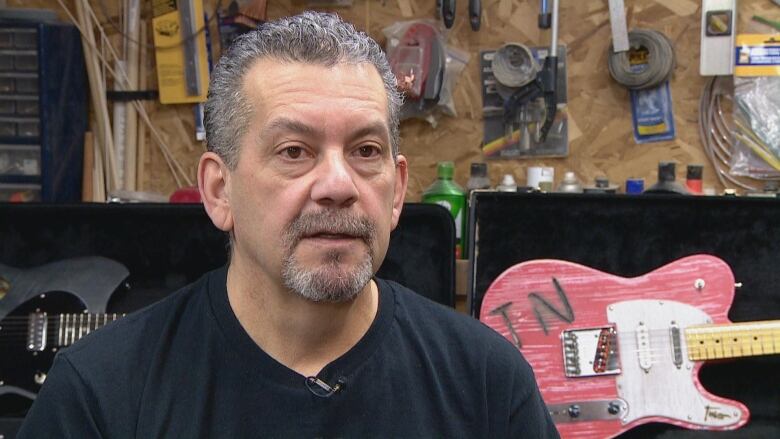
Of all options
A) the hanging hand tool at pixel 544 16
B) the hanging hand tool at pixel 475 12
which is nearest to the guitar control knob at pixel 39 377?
the hanging hand tool at pixel 475 12

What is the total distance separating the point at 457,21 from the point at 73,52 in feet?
3.24

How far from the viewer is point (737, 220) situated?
5.57ft

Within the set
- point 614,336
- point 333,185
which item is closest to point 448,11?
point 614,336

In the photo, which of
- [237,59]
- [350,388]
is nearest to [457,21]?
[237,59]

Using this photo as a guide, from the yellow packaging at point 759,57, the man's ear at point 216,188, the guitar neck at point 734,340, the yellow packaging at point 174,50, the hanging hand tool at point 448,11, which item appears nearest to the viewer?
the man's ear at point 216,188

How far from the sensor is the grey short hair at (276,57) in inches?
39.0

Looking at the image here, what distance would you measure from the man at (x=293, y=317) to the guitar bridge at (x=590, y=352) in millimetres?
612

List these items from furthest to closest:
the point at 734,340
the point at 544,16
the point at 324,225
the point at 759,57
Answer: the point at 544,16 → the point at 759,57 → the point at 734,340 → the point at 324,225

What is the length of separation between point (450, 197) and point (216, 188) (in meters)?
0.96

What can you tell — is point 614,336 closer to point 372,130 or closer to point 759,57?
point 759,57

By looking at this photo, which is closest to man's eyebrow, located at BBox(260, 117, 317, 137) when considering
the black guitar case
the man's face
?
the man's face

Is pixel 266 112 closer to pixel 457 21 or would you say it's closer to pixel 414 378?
pixel 414 378

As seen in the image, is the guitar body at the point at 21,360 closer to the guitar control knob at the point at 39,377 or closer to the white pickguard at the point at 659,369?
the guitar control knob at the point at 39,377

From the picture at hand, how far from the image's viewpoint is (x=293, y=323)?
1011 mm
